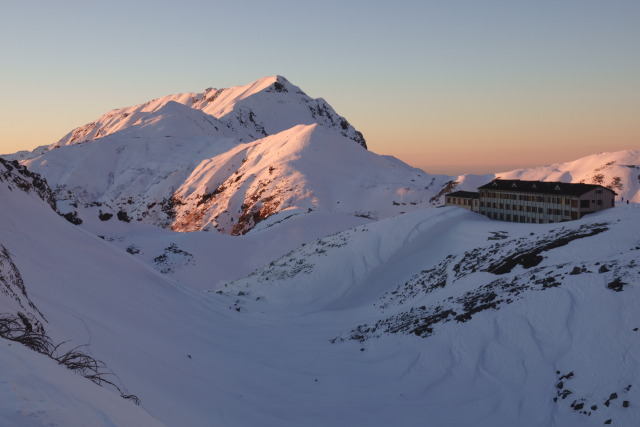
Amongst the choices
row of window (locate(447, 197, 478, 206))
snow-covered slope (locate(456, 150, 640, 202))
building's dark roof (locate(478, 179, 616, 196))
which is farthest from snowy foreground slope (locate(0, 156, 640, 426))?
snow-covered slope (locate(456, 150, 640, 202))

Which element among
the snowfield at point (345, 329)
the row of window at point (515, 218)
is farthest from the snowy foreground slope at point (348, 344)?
the row of window at point (515, 218)

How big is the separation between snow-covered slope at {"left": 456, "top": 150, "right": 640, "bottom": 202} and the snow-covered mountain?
1684 centimetres

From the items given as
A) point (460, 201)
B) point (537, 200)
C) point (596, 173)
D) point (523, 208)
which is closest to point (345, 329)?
point (537, 200)

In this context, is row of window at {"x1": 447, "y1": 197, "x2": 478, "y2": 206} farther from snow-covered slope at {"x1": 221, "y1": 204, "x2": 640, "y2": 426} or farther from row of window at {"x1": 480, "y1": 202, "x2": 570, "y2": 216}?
snow-covered slope at {"x1": 221, "y1": 204, "x2": 640, "y2": 426}

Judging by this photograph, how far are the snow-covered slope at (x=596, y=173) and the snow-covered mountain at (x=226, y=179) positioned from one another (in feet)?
55.3

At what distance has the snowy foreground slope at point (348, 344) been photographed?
11.7 m

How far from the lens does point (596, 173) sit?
106438 millimetres

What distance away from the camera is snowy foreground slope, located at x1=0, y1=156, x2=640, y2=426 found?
11703 millimetres

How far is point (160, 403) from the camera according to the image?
11.1 meters

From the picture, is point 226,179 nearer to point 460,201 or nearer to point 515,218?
point 460,201

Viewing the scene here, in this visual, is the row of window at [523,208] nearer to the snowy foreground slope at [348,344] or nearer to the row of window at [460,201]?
the row of window at [460,201]

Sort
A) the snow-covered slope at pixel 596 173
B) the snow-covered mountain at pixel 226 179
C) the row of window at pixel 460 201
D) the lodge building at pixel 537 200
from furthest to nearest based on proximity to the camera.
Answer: the snow-covered slope at pixel 596 173 → the snow-covered mountain at pixel 226 179 → the row of window at pixel 460 201 → the lodge building at pixel 537 200

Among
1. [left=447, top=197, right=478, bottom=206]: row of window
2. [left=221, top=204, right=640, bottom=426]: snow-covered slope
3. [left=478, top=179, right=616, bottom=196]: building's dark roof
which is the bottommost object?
[left=221, top=204, right=640, bottom=426]: snow-covered slope

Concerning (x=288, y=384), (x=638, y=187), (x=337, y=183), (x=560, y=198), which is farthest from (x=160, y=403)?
(x=638, y=187)
